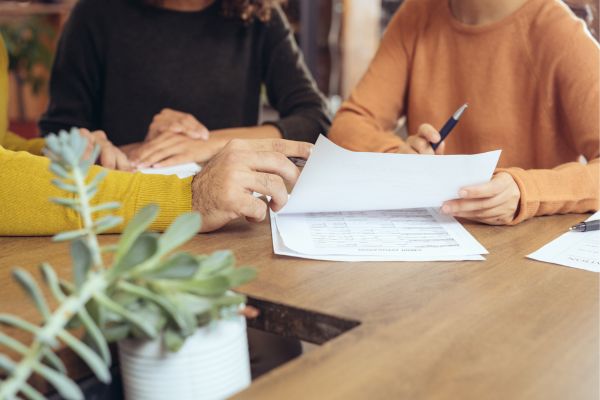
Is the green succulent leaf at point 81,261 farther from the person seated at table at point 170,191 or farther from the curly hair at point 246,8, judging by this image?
the curly hair at point 246,8

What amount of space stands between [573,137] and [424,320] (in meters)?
0.87

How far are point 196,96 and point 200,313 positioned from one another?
143cm

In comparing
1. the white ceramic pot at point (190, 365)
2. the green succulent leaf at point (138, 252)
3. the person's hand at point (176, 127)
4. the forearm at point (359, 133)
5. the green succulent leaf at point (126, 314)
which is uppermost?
the green succulent leaf at point (138, 252)

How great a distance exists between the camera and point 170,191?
973mm

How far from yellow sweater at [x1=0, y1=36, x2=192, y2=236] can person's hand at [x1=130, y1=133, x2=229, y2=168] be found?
1.26 feet

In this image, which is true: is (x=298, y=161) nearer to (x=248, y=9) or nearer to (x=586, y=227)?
(x=586, y=227)

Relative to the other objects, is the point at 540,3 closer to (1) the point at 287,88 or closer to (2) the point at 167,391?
(1) the point at 287,88

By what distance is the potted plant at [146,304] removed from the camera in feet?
1.50

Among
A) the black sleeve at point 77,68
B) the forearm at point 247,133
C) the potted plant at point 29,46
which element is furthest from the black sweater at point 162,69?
the potted plant at point 29,46

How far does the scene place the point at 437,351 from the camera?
576 millimetres

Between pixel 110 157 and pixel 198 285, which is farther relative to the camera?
pixel 110 157

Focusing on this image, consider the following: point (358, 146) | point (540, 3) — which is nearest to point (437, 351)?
point (358, 146)

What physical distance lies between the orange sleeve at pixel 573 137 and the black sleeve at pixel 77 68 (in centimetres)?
116

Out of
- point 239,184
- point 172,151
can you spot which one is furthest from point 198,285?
point 172,151
